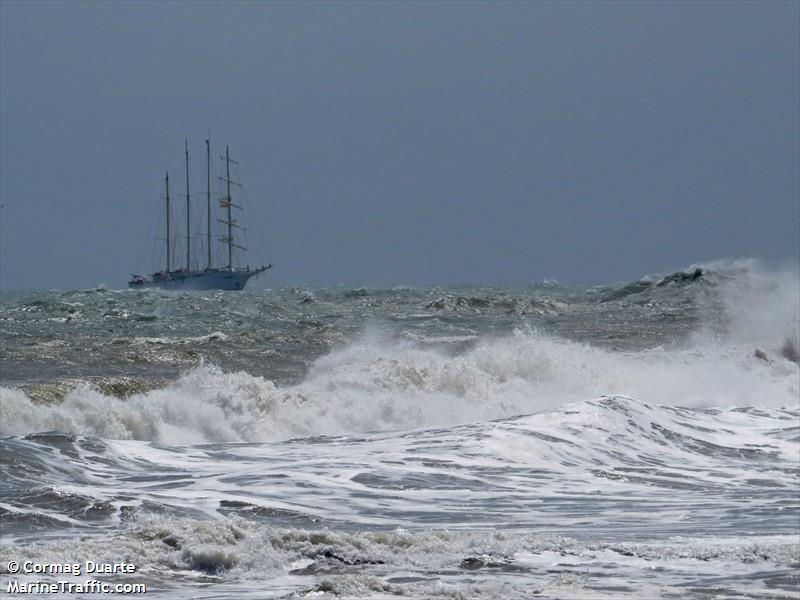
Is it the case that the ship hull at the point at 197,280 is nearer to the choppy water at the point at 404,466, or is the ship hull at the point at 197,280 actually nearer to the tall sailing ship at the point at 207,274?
the tall sailing ship at the point at 207,274

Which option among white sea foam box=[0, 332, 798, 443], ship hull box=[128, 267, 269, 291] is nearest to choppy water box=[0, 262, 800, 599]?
white sea foam box=[0, 332, 798, 443]

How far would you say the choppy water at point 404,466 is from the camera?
9453 mm

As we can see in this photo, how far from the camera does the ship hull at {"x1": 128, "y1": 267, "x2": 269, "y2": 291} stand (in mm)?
98562

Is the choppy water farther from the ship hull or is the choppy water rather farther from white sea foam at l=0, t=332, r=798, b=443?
the ship hull

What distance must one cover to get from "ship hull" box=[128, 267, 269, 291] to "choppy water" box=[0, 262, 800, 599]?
62.8 metres

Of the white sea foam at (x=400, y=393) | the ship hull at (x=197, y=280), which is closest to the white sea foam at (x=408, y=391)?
the white sea foam at (x=400, y=393)

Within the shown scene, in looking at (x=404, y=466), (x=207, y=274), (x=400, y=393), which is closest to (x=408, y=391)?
(x=400, y=393)

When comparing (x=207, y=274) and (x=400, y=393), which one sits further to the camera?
(x=207, y=274)

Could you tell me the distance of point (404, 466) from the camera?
1486cm

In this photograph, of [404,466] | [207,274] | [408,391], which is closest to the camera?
[404,466]

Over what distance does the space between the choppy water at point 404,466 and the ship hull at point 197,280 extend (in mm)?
62790

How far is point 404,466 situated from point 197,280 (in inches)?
3353

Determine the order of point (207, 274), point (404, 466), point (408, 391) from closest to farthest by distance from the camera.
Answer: point (404, 466)
point (408, 391)
point (207, 274)

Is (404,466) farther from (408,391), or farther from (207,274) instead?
(207,274)
